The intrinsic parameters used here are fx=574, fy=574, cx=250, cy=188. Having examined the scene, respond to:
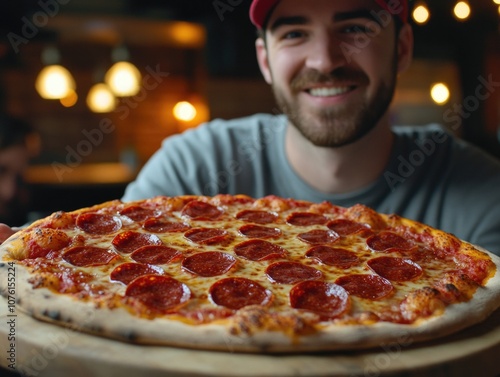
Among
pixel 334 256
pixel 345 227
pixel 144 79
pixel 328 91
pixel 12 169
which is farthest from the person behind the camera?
pixel 144 79

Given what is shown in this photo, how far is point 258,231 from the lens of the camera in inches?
95.4

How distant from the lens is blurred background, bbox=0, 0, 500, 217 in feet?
30.3

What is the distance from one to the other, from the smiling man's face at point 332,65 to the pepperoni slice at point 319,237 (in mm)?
1124

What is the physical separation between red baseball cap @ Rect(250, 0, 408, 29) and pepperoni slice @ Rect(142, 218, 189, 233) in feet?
5.03

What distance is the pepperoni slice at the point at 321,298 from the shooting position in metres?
1.74

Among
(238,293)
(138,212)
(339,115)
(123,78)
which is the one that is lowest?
(238,293)

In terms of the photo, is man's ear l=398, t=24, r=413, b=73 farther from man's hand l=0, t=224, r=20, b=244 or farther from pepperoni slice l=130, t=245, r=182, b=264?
man's hand l=0, t=224, r=20, b=244

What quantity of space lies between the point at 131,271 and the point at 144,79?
11.0 metres

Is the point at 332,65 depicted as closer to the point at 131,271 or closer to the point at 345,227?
the point at 345,227

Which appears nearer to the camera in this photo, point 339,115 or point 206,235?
point 206,235

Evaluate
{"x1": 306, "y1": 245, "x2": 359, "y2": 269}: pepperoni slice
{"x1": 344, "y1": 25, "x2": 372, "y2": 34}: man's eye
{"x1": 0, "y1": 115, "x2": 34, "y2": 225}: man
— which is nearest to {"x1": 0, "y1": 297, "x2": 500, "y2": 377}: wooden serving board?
{"x1": 306, "y1": 245, "x2": 359, "y2": 269}: pepperoni slice

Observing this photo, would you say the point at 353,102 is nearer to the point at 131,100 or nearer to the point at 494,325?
the point at 494,325

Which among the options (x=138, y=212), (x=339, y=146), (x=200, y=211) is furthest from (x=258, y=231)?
(x=339, y=146)

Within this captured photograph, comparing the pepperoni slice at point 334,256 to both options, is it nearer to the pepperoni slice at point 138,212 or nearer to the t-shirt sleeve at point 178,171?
the pepperoni slice at point 138,212
